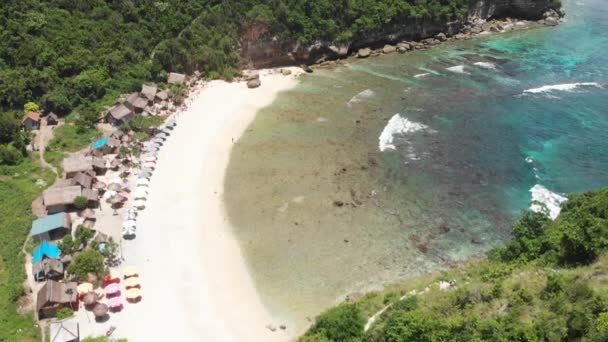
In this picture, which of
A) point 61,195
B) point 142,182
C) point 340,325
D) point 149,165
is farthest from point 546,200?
point 61,195

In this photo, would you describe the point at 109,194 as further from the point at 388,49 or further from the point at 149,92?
the point at 388,49

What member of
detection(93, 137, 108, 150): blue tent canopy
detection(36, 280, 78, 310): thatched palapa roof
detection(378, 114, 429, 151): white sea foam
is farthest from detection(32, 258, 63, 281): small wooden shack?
detection(378, 114, 429, 151): white sea foam

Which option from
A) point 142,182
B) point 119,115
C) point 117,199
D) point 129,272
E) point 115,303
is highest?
point 119,115

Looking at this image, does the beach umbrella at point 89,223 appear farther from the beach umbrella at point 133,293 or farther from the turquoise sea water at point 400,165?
the turquoise sea water at point 400,165

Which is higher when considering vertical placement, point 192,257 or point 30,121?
point 30,121

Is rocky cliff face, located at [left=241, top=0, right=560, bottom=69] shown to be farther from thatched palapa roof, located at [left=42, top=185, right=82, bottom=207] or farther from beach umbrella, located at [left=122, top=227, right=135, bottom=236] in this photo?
beach umbrella, located at [left=122, top=227, right=135, bottom=236]

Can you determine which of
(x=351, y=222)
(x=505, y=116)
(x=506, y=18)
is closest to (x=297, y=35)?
(x=505, y=116)
